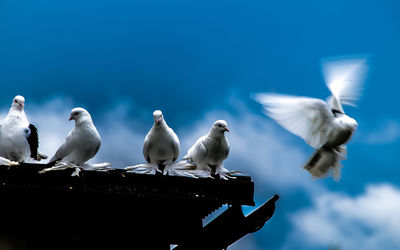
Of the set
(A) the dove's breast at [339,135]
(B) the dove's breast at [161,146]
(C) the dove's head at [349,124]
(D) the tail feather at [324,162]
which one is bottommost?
(B) the dove's breast at [161,146]

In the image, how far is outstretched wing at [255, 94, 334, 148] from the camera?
371 inches

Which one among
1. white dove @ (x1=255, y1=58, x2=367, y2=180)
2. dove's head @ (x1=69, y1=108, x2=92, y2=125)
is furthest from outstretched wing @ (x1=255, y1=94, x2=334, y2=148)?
dove's head @ (x1=69, y1=108, x2=92, y2=125)

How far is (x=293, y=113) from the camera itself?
31.6 feet

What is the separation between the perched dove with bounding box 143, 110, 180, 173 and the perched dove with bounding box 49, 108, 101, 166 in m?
0.62

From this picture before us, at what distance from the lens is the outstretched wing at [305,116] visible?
9.42 metres

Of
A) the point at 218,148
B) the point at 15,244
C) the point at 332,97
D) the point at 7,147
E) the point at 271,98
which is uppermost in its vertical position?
the point at 332,97

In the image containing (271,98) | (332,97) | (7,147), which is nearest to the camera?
(7,147)

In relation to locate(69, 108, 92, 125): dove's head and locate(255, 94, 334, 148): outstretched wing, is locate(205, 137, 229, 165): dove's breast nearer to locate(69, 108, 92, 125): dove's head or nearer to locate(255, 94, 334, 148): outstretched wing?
locate(69, 108, 92, 125): dove's head

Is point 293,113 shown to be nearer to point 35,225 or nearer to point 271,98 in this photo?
point 271,98

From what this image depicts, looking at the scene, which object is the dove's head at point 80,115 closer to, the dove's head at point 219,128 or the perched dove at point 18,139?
the perched dove at point 18,139

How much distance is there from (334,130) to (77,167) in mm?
4704

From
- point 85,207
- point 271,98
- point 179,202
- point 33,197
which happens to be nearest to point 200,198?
point 179,202

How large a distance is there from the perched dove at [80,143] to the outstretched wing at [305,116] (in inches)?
118

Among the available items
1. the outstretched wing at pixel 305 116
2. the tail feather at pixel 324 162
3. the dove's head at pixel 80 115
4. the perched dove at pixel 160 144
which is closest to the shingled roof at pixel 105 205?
the perched dove at pixel 160 144
